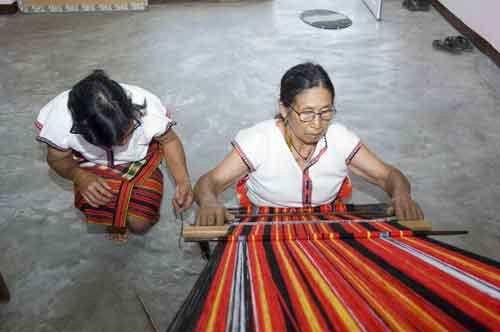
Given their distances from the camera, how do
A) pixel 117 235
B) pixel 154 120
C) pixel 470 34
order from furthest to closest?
→ 1. pixel 470 34
2. pixel 117 235
3. pixel 154 120

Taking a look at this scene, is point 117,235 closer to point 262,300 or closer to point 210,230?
point 210,230

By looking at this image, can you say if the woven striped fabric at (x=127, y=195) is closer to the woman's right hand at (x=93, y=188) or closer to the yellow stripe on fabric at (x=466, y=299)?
the woman's right hand at (x=93, y=188)

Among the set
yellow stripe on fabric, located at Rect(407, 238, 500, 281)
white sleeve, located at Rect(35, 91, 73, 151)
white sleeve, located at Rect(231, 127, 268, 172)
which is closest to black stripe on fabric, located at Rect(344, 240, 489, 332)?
yellow stripe on fabric, located at Rect(407, 238, 500, 281)

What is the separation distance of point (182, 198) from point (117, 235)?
22.6 inches

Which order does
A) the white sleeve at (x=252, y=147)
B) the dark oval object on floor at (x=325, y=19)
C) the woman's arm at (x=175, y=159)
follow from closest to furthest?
the white sleeve at (x=252, y=147) < the woman's arm at (x=175, y=159) < the dark oval object on floor at (x=325, y=19)

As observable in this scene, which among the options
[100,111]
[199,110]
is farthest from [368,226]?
[199,110]

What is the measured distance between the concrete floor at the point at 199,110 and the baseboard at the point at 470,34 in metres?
0.08

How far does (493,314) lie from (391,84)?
3.00 metres

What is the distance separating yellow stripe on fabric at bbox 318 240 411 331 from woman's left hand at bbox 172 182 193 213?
→ 2.31ft

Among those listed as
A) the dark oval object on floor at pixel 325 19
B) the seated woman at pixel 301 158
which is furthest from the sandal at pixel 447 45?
the seated woman at pixel 301 158

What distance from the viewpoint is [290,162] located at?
159 centimetres

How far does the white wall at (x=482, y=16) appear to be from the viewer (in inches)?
153

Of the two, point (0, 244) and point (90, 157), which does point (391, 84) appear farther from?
point (0, 244)

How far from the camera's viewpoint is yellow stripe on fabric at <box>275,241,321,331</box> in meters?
0.87
